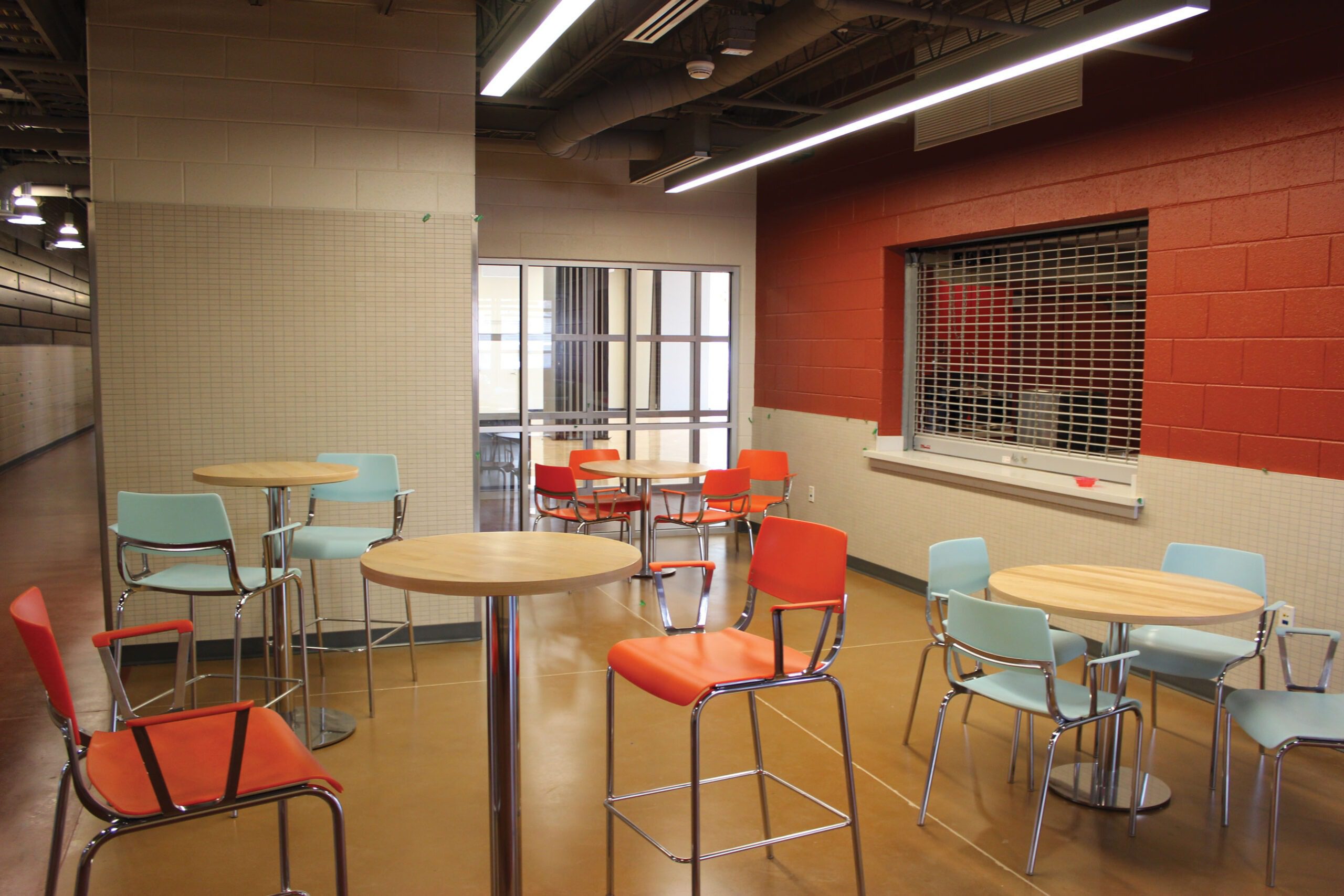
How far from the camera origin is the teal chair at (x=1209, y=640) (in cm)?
332

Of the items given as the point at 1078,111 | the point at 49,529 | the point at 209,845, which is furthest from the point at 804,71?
the point at 49,529

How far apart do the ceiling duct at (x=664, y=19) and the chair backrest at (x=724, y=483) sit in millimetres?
2612

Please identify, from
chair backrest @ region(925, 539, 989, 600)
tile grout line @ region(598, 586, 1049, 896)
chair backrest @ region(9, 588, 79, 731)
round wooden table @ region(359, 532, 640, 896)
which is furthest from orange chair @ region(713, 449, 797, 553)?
chair backrest @ region(9, 588, 79, 731)

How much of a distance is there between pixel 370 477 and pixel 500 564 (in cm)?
241

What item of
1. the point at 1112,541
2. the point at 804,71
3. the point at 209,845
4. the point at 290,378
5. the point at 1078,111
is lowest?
the point at 209,845

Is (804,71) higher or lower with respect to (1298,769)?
higher

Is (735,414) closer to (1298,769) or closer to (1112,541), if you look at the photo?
(1112,541)

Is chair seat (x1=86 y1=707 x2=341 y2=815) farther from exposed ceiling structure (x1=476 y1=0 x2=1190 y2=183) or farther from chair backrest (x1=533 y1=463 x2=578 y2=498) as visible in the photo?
chair backrest (x1=533 y1=463 x2=578 y2=498)

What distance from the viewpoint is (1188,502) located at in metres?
4.41

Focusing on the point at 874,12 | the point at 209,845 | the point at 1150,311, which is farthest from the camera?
the point at 1150,311

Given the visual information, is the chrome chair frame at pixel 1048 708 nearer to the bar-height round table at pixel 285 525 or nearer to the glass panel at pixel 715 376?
the bar-height round table at pixel 285 525

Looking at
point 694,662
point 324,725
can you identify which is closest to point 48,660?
point 694,662

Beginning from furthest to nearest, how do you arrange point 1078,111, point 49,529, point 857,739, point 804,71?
point 49,529 → point 804,71 → point 1078,111 → point 857,739

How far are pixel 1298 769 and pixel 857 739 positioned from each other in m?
1.58
